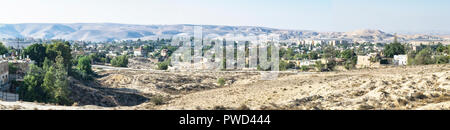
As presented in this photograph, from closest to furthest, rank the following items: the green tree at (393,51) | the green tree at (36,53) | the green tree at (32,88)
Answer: the green tree at (32,88) < the green tree at (36,53) < the green tree at (393,51)

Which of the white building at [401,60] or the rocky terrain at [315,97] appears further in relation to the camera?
the white building at [401,60]

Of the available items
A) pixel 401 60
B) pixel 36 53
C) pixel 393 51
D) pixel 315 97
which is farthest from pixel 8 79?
pixel 393 51

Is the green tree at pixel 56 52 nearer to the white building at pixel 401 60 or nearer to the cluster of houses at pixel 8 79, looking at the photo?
the cluster of houses at pixel 8 79

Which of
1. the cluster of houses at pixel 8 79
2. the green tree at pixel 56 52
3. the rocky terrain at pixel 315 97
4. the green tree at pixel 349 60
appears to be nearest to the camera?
the rocky terrain at pixel 315 97

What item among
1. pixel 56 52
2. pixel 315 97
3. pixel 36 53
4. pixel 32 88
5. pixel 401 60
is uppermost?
pixel 56 52

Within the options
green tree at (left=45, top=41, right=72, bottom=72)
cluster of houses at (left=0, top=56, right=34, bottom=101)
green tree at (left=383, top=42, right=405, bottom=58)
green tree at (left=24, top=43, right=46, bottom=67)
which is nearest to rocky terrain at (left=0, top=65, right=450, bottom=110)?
cluster of houses at (left=0, top=56, right=34, bottom=101)

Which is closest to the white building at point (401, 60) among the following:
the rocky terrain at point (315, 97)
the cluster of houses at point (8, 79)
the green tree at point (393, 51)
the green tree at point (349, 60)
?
the green tree at point (393, 51)

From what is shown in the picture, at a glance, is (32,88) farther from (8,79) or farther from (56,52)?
(56,52)
